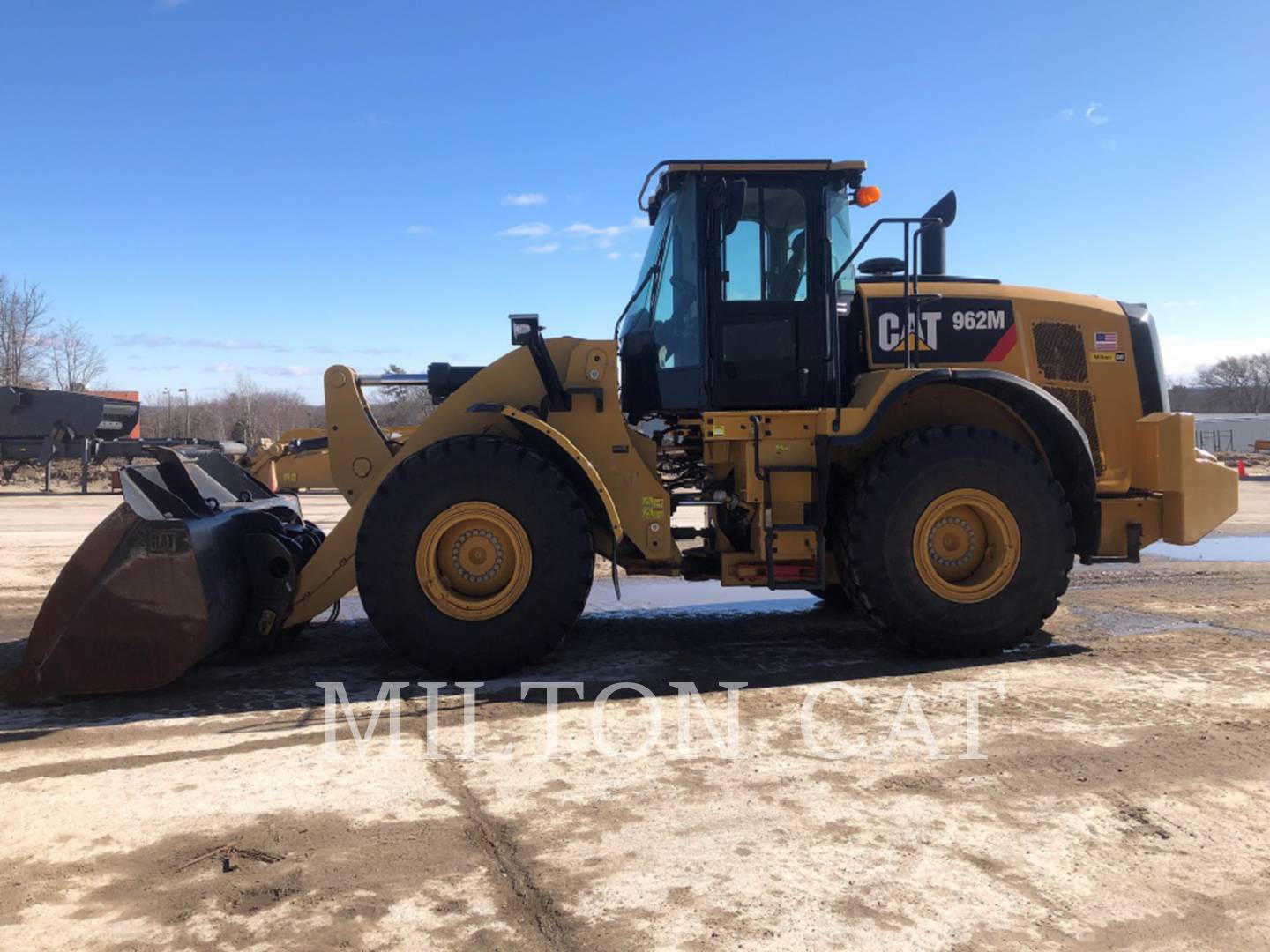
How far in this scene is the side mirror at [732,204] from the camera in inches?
197

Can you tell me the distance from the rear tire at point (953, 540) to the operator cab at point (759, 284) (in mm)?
771

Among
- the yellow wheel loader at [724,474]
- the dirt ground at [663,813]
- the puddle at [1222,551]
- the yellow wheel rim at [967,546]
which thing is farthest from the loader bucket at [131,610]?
the puddle at [1222,551]

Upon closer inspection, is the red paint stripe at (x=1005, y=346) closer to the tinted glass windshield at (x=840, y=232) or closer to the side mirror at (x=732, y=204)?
the tinted glass windshield at (x=840, y=232)

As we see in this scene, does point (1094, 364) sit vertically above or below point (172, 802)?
above

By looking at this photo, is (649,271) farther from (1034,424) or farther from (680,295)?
(1034,424)

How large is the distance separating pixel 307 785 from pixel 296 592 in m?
1.81

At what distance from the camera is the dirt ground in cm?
242

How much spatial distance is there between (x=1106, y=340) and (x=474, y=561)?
14.8 ft

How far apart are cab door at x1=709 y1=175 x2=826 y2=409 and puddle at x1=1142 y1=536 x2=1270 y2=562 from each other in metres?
6.14

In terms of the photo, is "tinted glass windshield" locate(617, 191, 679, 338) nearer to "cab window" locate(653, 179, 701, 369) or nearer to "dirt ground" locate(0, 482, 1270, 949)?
"cab window" locate(653, 179, 701, 369)

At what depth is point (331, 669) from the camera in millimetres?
5039

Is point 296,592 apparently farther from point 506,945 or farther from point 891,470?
point 891,470

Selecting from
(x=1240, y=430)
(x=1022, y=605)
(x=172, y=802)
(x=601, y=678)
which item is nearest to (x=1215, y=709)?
(x=1022, y=605)

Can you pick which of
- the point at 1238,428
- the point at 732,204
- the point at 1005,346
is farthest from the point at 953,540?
the point at 1238,428
